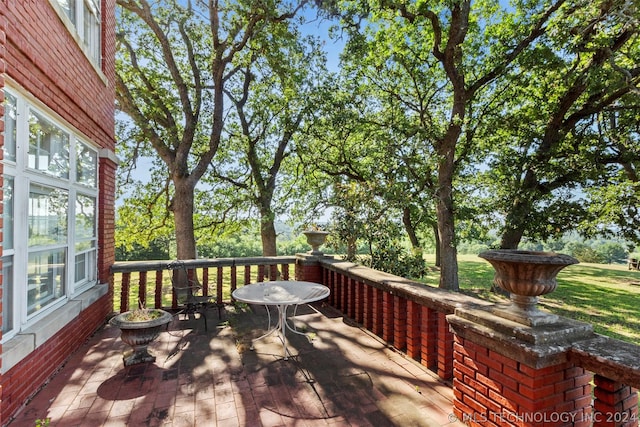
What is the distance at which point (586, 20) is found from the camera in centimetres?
612

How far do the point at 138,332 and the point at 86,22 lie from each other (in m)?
4.31

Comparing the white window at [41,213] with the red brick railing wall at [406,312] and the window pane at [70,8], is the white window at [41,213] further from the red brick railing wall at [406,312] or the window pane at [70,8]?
the red brick railing wall at [406,312]

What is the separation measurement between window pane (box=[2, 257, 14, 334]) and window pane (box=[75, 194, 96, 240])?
1.42m

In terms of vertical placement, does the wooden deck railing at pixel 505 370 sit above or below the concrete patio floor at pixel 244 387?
above

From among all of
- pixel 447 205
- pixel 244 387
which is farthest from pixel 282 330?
pixel 447 205

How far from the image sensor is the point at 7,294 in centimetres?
249

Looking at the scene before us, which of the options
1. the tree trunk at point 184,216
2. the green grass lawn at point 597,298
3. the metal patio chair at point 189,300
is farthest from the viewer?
the tree trunk at point 184,216

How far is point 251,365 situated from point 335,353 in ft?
3.10

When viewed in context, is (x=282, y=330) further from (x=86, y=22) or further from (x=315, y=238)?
(x=86, y=22)

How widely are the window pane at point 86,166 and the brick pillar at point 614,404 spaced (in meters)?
5.37

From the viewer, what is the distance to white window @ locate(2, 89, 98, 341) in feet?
8.27

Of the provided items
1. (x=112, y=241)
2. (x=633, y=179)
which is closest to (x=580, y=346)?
(x=112, y=241)

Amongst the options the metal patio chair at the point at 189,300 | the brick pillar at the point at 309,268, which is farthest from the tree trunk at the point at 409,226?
the metal patio chair at the point at 189,300

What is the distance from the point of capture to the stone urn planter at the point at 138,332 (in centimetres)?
321
